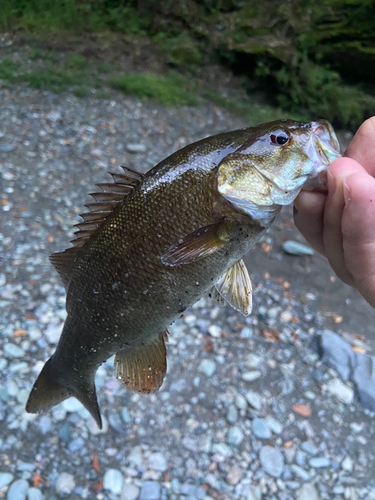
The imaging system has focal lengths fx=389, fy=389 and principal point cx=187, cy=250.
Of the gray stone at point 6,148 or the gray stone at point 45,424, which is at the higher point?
the gray stone at point 6,148

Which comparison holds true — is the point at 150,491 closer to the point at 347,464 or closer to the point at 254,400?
the point at 254,400

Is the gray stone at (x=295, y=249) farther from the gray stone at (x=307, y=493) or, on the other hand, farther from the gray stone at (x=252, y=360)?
the gray stone at (x=307, y=493)

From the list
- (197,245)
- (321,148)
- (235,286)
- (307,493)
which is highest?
(321,148)

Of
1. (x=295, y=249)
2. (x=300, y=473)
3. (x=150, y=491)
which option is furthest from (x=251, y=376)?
(x=295, y=249)

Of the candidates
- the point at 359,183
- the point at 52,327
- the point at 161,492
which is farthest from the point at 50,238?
the point at 359,183

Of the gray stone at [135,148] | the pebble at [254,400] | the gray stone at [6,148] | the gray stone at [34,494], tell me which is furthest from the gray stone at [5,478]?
the gray stone at [135,148]
